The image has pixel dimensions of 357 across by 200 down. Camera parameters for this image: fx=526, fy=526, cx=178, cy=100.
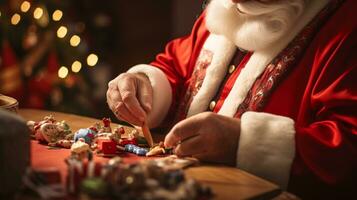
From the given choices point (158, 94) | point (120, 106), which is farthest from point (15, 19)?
point (120, 106)

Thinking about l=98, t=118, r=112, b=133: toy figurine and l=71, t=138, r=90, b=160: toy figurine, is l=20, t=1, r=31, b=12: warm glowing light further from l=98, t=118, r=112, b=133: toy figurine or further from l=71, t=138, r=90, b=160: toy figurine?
l=71, t=138, r=90, b=160: toy figurine

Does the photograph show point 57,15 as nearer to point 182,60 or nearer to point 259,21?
point 182,60

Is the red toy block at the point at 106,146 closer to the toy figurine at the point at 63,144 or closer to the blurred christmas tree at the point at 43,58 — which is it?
the toy figurine at the point at 63,144

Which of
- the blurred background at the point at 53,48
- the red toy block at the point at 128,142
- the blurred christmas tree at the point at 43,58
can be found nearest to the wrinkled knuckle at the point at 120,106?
the red toy block at the point at 128,142

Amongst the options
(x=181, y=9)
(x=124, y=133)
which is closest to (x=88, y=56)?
(x=181, y=9)

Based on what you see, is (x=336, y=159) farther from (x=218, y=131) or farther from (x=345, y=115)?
(x=218, y=131)

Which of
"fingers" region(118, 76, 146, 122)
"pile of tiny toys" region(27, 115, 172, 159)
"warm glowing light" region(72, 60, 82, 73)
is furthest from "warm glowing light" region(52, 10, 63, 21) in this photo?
"pile of tiny toys" region(27, 115, 172, 159)
